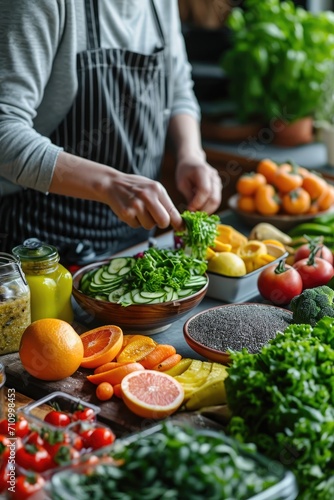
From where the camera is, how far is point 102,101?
2.12 meters

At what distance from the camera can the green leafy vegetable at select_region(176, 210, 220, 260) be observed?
Answer: 1.89 metres

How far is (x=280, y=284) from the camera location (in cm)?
185

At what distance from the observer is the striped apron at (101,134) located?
2.10 m

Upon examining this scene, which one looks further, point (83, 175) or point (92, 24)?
point (92, 24)

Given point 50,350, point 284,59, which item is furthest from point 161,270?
point 284,59

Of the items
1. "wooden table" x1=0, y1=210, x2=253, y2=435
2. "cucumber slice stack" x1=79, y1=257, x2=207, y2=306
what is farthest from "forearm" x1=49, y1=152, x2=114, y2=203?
"wooden table" x1=0, y1=210, x2=253, y2=435

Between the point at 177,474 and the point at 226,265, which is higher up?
the point at 177,474

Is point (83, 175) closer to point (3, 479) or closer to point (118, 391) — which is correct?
point (118, 391)

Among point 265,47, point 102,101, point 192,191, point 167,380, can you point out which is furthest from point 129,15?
point 265,47

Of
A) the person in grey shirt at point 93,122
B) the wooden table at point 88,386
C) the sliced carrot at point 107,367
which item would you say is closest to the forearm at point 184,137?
the person in grey shirt at point 93,122

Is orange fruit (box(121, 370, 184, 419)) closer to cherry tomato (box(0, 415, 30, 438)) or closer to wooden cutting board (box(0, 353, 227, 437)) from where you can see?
wooden cutting board (box(0, 353, 227, 437))

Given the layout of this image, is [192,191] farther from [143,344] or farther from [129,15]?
[143,344]

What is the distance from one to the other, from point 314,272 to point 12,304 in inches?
31.3

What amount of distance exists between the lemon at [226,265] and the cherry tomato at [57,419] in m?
0.73
